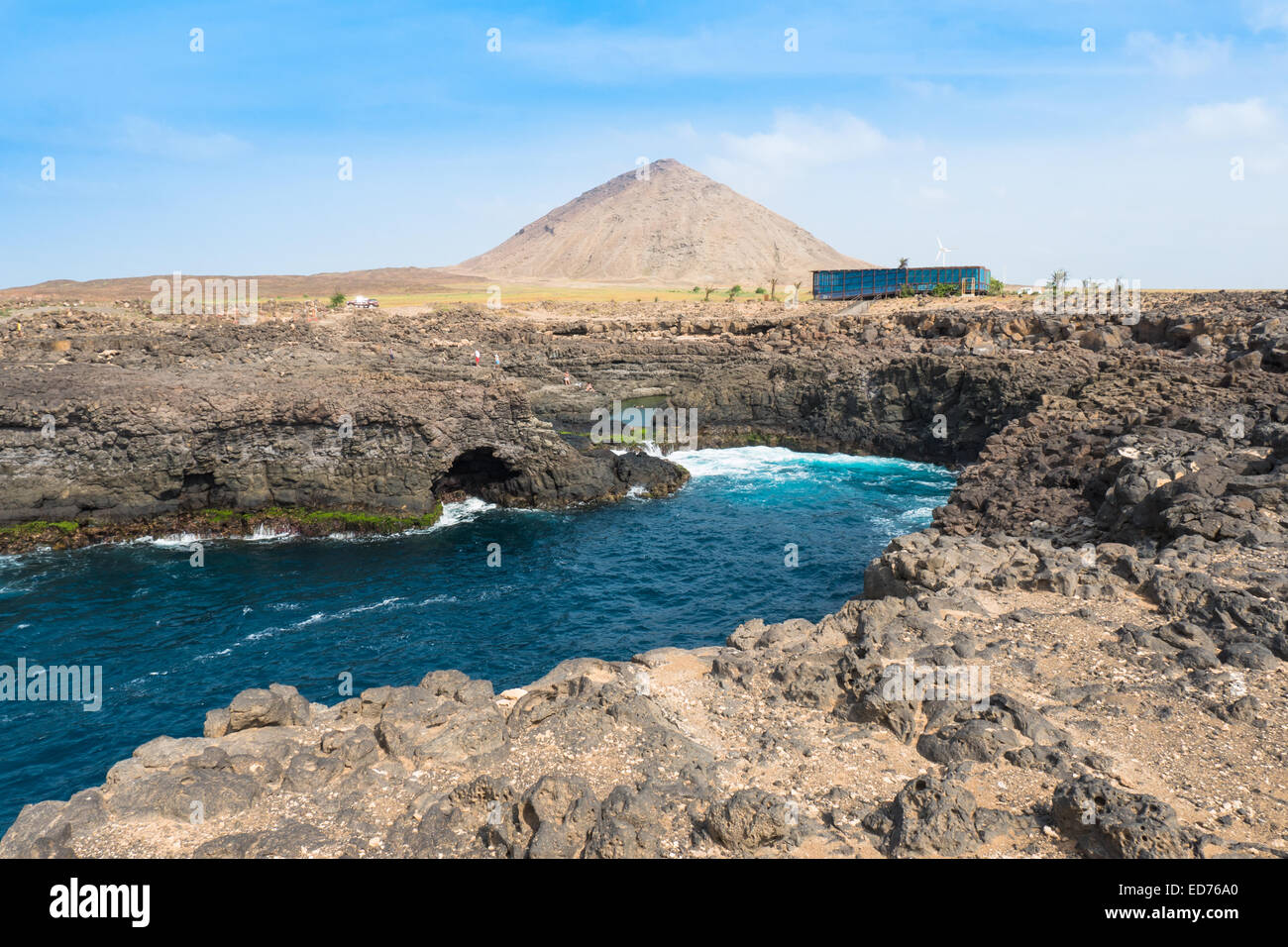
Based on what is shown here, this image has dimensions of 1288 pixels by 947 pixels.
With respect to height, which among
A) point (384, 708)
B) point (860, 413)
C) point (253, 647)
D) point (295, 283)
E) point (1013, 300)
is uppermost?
point (295, 283)

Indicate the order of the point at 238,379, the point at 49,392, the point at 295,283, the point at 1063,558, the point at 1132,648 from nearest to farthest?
the point at 1132,648, the point at 1063,558, the point at 49,392, the point at 238,379, the point at 295,283

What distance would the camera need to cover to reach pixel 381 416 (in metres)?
37.5

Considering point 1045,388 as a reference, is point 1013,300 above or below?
above

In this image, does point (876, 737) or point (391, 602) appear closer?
point (876, 737)

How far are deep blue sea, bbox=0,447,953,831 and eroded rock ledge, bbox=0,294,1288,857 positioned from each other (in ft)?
25.6

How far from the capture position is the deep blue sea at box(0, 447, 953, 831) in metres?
21.7

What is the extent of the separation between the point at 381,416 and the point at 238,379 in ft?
31.8

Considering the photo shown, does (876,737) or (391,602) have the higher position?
(876,737)

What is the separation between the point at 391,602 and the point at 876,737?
20.6 meters

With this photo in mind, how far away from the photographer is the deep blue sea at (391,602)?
21.7 meters

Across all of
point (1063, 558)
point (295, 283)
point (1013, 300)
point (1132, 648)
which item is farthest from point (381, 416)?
point (295, 283)

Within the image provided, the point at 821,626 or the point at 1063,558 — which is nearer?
the point at 821,626

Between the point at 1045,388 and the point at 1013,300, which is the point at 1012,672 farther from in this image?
the point at 1013,300

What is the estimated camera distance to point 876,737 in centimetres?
1293
